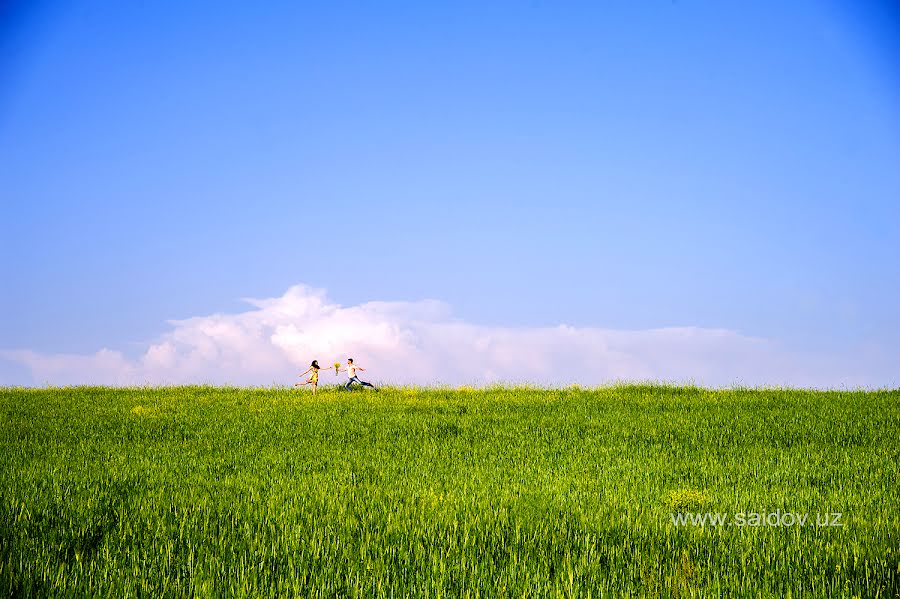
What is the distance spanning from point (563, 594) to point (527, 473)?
678 cm

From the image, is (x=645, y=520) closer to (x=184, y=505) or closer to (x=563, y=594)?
(x=563, y=594)

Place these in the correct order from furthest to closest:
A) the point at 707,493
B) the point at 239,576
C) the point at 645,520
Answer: the point at 707,493, the point at 645,520, the point at 239,576

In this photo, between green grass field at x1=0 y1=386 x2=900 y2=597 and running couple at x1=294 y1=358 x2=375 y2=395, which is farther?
running couple at x1=294 y1=358 x2=375 y2=395

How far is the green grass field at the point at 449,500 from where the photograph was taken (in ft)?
22.5

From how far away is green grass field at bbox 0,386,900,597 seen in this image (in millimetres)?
6844

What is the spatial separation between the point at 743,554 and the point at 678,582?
4.50 feet

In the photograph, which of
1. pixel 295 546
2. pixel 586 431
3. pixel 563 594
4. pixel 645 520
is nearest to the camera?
pixel 563 594

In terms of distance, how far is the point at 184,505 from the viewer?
997cm

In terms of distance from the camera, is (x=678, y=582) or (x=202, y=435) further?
(x=202, y=435)

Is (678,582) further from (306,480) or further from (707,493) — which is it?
(306,480)

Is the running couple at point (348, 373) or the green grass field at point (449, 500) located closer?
the green grass field at point (449, 500)

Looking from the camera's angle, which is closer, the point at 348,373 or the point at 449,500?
the point at 449,500

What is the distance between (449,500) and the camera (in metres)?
10.2

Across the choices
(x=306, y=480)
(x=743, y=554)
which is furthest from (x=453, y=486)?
(x=743, y=554)
